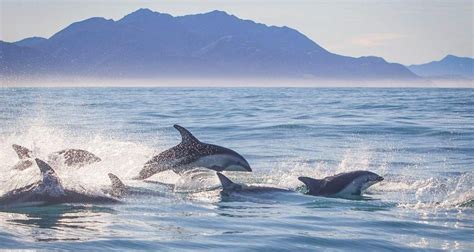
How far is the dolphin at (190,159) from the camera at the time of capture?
17.0 metres

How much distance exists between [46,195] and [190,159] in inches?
210

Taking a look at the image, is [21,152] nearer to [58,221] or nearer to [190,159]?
[190,159]

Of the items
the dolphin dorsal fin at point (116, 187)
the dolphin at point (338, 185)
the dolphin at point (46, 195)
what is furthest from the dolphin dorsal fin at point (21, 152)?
the dolphin at point (338, 185)

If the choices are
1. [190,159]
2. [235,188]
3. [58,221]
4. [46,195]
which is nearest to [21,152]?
[190,159]

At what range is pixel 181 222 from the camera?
1148 centimetres

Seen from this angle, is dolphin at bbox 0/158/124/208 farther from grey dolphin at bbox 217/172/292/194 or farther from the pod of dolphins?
grey dolphin at bbox 217/172/292/194

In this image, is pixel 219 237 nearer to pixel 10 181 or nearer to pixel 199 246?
pixel 199 246

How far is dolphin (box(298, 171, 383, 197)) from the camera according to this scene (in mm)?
14914

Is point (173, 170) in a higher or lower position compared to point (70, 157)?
lower

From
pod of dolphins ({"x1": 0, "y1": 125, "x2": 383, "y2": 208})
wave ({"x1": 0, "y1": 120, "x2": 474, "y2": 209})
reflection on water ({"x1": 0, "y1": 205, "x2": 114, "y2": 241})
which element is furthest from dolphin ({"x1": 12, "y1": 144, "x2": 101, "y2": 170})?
reflection on water ({"x1": 0, "y1": 205, "x2": 114, "y2": 241})

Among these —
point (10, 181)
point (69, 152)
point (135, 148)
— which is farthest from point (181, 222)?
point (135, 148)

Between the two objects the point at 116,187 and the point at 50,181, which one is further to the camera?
the point at 116,187

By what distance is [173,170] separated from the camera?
56.0 feet

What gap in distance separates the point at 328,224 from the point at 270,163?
9614mm
